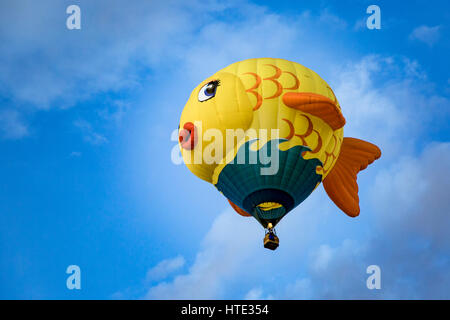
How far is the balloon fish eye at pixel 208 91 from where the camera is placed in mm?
18234

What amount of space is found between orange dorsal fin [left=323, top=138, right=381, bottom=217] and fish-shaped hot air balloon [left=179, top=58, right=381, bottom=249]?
4.65ft

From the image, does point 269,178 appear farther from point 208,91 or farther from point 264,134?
point 208,91

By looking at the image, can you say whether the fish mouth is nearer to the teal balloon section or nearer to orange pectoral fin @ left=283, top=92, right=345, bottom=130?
the teal balloon section

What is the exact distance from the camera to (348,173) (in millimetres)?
20625

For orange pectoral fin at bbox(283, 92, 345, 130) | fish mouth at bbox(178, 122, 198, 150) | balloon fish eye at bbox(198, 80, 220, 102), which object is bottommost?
fish mouth at bbox(178, 122, 198, 150)

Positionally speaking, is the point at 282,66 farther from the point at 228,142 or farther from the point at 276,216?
the point at 276,216

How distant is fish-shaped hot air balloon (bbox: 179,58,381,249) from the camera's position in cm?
1761

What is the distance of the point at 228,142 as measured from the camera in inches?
698

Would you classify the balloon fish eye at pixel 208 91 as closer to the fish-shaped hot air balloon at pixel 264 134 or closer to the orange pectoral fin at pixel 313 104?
the fish-shaped hot air balloon at pixel 264 134

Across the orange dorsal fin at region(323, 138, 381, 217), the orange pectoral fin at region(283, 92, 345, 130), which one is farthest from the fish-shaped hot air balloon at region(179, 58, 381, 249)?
the orange dorsal fin at region(323, 138, 381, 217)

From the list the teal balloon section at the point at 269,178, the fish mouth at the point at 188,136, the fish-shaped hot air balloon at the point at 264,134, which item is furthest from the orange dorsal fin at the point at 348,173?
the fish mouth at the point at 188,136
